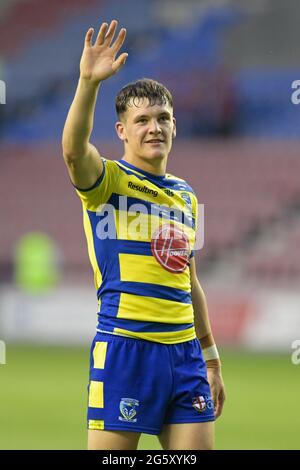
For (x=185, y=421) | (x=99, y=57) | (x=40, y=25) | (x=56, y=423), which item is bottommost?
(x=56, y=423)

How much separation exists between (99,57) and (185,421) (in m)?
1.53

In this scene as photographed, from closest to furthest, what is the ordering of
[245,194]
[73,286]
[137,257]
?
[137,257], [73,286], [245,194]

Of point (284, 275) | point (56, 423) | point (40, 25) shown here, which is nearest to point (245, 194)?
point (284, 275)

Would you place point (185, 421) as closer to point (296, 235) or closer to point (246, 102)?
point (296, 235)

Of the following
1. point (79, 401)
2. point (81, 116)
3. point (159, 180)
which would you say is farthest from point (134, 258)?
point (79, 401)

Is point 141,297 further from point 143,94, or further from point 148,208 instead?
point 143,94

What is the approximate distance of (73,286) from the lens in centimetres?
1727

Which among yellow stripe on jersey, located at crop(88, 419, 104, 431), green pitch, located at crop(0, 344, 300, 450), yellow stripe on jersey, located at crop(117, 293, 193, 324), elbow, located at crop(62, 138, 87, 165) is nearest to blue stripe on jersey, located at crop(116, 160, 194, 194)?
elbow, located at crop(62, 138, 87, 165)

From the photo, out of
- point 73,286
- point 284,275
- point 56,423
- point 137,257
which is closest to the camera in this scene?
point 137,257

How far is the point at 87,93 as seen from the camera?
13.4ft

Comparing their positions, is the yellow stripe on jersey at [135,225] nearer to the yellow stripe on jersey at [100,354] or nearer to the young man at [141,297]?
the young man at [141,297]

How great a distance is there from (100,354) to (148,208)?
0.65 m
